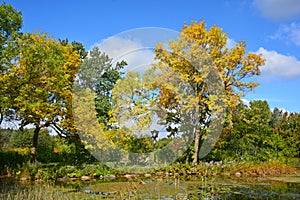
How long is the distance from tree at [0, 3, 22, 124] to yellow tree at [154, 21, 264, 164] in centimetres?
662

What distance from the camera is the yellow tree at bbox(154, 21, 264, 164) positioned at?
48.3 feet

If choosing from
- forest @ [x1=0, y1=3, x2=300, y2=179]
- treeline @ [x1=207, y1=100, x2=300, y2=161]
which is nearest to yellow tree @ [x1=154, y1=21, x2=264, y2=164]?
forest @ [x1=0, y1=3, x2=300, y2=179]

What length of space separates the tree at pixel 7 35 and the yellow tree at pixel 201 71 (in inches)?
260

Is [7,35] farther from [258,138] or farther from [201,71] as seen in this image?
[258,138]

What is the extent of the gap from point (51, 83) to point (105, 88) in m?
6.62

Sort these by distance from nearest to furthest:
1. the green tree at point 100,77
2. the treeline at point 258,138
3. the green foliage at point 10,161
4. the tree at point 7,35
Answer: the tree at point 7,35, the green foliage at point 10,161, the green tree at point 100,77, the treeline at point 258,138

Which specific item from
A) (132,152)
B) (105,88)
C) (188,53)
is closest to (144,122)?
(132,152)

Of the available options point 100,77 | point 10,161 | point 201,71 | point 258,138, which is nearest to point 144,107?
point 201,71

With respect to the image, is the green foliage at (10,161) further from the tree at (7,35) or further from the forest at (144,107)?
the tree at (7,35)

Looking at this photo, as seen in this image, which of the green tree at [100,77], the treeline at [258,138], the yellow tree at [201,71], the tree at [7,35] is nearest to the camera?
the tree at [7,35]

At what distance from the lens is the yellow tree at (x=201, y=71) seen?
14711 mm

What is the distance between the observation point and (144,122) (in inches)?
555

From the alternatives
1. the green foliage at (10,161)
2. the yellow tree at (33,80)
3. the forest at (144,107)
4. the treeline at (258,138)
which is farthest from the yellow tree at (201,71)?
the green foliage at (10,161)

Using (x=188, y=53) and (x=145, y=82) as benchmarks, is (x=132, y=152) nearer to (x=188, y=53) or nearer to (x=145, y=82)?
(x=145, y=82)
